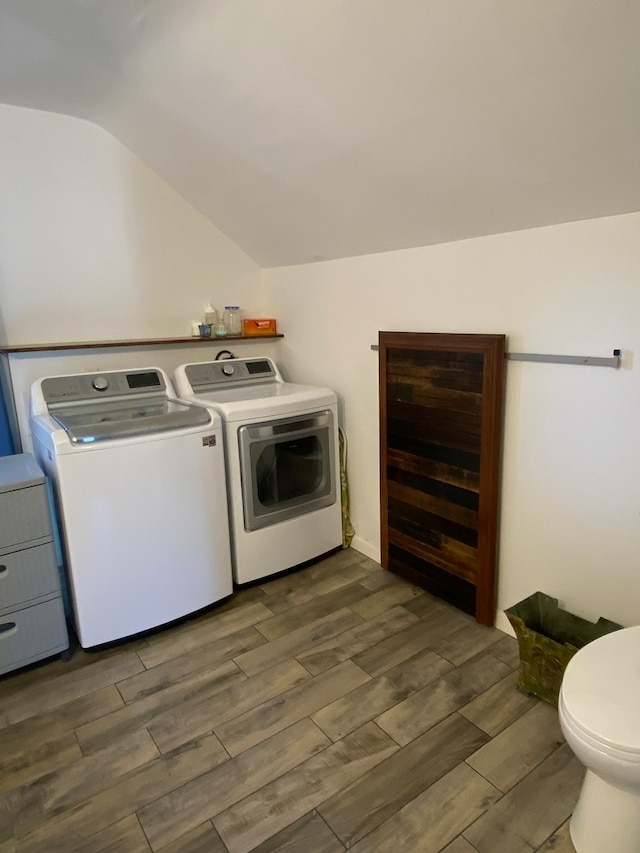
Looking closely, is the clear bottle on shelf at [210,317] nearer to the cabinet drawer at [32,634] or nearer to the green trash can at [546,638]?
the cabinet drawer at [32,634]

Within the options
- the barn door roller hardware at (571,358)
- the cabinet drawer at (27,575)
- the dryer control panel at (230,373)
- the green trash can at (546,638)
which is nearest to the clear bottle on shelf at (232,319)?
the dryer control panel at (230,373)

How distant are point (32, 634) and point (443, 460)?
1.73 metres

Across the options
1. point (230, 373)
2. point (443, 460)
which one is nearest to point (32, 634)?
point (230, 373)

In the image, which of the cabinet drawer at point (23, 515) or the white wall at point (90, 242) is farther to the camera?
the white wall at point (90, 242)

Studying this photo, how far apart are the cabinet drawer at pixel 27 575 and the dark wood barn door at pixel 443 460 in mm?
1466

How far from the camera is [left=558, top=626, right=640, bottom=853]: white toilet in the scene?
114 centimetres

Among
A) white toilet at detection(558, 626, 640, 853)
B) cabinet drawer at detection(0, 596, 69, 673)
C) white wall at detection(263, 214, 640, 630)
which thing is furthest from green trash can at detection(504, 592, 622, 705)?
cabinet drawer at detection(0, 596, 69, 673)

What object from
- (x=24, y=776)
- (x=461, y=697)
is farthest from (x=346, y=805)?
(x=24, y=776)

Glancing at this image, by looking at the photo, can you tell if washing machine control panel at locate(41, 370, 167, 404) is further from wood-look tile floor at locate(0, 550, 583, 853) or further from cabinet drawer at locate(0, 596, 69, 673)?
wood-look tile floor at locate(0, 550, 583, 853)

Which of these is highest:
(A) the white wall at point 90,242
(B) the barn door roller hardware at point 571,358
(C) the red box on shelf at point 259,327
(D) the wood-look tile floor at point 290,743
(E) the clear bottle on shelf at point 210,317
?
(A) the white wall at point 90,242

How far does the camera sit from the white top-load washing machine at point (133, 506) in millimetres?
1997

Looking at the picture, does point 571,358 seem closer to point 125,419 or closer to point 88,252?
point 125,419

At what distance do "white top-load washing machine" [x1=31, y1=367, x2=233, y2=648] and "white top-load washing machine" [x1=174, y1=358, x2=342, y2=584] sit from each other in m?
0.11

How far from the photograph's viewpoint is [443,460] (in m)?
2.27
